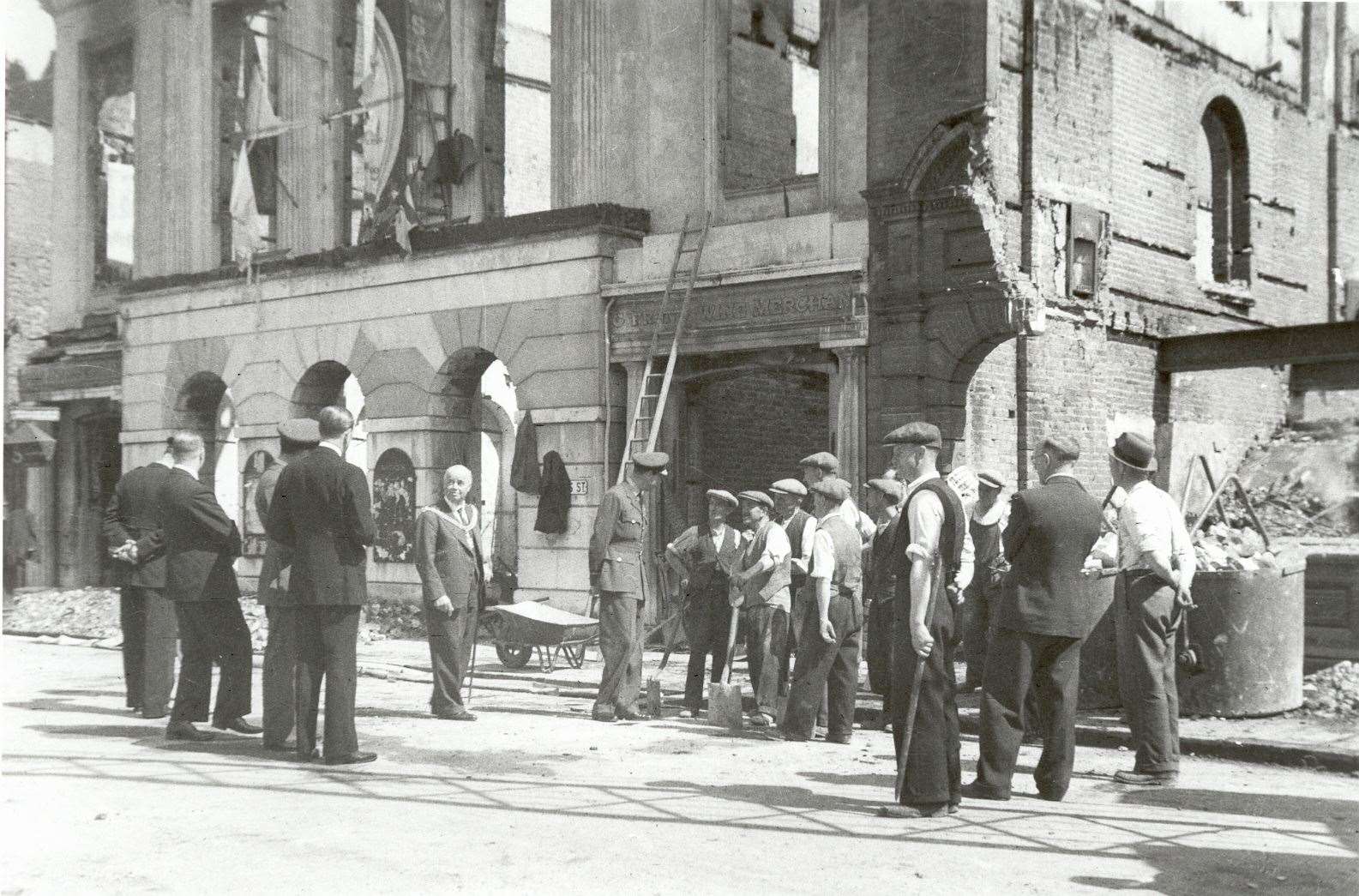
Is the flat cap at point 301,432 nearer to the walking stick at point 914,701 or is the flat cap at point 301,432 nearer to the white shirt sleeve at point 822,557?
the white shirt sleeve at point 822,557

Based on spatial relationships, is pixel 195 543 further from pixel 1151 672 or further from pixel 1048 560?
pixel 1151 672

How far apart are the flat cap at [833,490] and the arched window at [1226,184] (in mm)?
10233

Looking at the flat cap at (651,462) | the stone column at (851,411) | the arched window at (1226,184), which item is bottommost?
the flat cap at (651,462)

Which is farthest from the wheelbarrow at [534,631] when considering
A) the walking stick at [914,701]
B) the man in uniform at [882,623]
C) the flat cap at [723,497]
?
the walking stick at [914,701]

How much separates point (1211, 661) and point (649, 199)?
30.0ft

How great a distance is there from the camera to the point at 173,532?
909 cm

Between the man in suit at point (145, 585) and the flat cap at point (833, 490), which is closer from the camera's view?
the flat cap at point (833, 490)

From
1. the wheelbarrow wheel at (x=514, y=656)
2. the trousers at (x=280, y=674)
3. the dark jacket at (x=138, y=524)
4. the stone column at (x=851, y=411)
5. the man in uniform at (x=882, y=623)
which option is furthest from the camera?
the stone column at (x=851, y=411)


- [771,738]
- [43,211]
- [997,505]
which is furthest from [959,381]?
[43,211]

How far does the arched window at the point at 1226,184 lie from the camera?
17578 mm

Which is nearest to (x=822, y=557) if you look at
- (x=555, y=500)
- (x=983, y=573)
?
(x=983, y=573)

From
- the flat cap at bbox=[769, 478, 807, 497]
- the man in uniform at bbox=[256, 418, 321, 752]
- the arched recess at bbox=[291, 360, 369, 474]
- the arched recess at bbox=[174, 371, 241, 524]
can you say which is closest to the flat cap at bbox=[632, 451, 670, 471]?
the flat cap at bbox=[769, 478, 807, 497]

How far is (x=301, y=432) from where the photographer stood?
8.28m

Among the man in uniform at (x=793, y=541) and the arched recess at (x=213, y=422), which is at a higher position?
the arched recess at (x=213, y=422)
